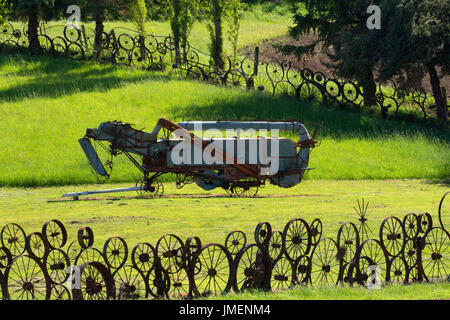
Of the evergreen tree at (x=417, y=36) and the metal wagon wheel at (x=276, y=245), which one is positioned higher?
the evergreen tree at (x=417, y=36)

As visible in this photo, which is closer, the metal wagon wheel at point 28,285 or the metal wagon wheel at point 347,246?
the metal wagon wheel at point 28,285

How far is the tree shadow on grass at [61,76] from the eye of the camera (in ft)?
111

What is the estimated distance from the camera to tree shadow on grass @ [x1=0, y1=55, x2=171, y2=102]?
3369cm

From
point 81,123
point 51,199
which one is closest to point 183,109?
point 81,123

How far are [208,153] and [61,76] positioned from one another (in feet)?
59.1

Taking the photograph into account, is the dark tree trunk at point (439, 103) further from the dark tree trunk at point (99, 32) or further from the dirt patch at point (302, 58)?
the dark tree trunk at point (99, 32)

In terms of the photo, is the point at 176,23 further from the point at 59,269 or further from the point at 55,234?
the point at 59,269

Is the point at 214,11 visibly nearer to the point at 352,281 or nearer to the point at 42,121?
the point at 42,121

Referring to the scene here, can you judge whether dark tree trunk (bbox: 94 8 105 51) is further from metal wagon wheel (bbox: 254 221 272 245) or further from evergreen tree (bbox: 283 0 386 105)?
metal wagon wheel (bbox: 254 221 272 245)

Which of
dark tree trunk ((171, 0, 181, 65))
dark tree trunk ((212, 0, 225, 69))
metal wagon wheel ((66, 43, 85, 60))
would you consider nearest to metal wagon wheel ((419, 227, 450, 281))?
dark tree trunk ((212, 0, 225, 69))

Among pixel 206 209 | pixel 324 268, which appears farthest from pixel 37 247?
pixel 206 209

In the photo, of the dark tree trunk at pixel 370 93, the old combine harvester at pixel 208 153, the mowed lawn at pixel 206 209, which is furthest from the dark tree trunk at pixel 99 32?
the old combine harvester at pixel 208 153

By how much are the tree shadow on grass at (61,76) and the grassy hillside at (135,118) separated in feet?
0.15

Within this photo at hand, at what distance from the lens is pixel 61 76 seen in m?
36.2
